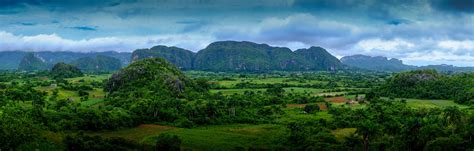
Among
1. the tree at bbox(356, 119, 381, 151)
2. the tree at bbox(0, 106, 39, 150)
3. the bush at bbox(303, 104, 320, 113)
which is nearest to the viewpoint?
the tree at bbox(0, 106, 39, 150)

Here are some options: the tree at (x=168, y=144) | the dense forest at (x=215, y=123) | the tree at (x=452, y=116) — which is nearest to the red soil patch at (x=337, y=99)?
the dense forest at (x=215, y=123)

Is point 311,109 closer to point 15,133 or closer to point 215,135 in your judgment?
point 215,135

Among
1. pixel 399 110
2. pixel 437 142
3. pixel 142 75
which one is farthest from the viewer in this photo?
pixel 142 75

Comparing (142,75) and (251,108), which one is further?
(142,75)

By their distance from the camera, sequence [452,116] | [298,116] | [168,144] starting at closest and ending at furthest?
1. [168,144]
2. [452,116]
3. [298,116]

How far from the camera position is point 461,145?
1858 inches

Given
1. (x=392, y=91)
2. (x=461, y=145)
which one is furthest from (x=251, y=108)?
(x=392, y=91)

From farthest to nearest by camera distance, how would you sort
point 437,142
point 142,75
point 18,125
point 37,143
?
point 142,75
point 437,142
point 18,125
point 37,143

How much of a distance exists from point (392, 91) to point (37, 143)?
9602 centimetres

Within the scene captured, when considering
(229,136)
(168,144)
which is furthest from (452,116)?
(168,144)

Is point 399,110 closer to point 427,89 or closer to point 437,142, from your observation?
point 437,142

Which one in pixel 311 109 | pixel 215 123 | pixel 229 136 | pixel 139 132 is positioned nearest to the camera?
pixel 229 136

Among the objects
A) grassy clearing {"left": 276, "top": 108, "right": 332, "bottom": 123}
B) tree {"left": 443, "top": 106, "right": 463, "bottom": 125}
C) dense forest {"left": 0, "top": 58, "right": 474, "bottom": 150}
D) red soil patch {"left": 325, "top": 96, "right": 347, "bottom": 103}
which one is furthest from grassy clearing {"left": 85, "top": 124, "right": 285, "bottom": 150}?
red soil patch {"left": 325, "top": 96, "right": 347, "bottom": 103}

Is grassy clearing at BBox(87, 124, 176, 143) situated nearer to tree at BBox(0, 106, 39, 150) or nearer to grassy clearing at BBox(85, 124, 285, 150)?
grassy clearing at BBox(85, 124, 285, 150)
